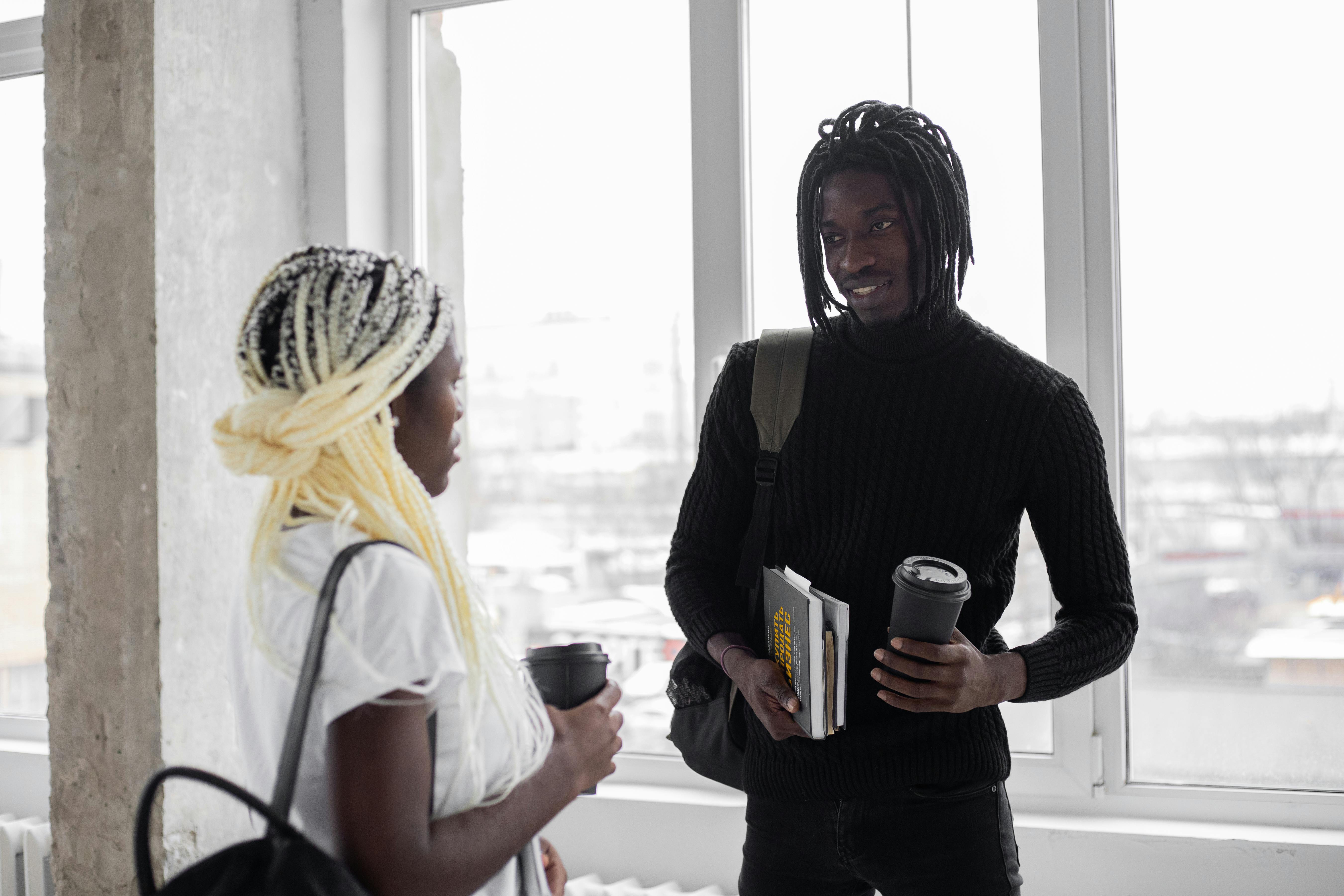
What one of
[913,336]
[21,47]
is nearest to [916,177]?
[913,336]

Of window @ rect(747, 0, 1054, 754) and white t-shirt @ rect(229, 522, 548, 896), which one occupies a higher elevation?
window @ rect(747, 0, 1054, 754)

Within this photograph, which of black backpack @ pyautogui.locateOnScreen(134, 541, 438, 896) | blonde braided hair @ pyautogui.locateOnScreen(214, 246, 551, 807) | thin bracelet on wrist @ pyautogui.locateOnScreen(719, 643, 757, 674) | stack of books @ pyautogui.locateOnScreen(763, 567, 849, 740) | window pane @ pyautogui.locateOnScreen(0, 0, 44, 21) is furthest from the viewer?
window pane @ pyautogui.locateOnScreen(0, 0, 44, 21)

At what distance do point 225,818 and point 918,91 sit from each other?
6.47 feet

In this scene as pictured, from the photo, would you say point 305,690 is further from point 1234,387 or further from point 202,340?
point 1234,387

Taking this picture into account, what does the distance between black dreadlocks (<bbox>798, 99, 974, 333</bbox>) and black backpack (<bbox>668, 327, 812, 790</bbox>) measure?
10 cm

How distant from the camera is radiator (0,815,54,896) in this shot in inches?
82.7

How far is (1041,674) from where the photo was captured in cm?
122

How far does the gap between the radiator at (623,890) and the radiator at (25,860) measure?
1166mm

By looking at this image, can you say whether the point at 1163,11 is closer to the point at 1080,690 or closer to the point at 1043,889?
the point at 1080,690

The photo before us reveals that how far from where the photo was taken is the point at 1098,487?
50.0 inches

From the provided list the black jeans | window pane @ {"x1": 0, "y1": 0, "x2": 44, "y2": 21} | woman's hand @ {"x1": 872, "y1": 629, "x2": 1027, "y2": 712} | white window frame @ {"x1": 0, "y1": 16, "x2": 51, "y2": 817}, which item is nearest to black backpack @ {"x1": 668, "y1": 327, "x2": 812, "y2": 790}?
the black jeans

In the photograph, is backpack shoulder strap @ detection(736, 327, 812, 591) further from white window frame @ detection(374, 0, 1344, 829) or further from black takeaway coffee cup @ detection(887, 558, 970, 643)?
white window frame @ detection(374, 0, 1344, 829)

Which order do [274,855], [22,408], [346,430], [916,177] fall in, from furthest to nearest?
[22,408] < [916,177] < [346,430] < [274,855]

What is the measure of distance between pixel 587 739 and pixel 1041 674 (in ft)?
1.99
